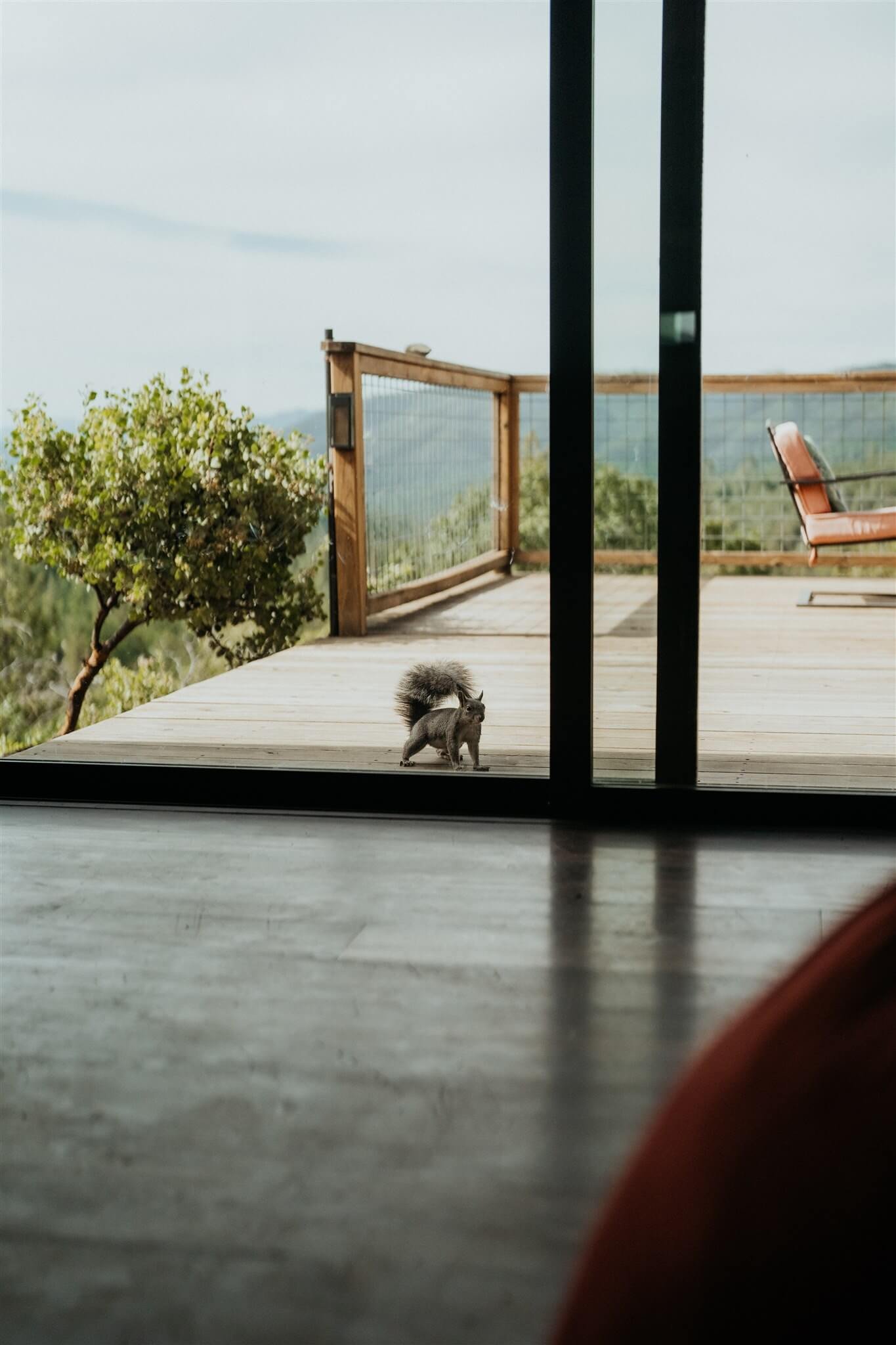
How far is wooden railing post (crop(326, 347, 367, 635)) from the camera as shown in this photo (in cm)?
434

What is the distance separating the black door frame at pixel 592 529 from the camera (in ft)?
9.30

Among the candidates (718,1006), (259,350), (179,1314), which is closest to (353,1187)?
(179,1314)

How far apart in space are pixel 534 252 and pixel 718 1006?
6.66ft

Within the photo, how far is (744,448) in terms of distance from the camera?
3342 millimetres

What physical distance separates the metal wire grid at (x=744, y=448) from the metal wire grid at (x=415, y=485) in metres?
0.83

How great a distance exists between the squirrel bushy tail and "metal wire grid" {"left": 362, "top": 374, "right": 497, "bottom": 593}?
2.58 ft

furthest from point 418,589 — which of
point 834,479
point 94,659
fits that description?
point 834,479

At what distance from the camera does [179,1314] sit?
4.17ft

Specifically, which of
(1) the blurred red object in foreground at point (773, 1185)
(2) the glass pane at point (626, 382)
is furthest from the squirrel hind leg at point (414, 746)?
(1) the blurred red object in foreground at point (773, 1185)

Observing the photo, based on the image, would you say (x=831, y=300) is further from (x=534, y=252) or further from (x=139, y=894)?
(x=139, y=894)

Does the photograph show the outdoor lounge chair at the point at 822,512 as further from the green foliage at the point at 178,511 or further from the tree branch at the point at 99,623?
the tree branch at the point at 99,623

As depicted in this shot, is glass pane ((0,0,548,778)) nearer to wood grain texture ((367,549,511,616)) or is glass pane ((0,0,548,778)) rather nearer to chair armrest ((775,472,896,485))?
wood grain texture ((367,549,511,616))

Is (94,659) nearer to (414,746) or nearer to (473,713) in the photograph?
(414,746)

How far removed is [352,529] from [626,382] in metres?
1.64
